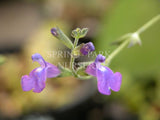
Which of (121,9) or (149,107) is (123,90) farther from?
(121,9)

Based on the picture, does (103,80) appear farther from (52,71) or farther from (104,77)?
(52,71)

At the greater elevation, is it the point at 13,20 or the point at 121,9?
the point at 13,20

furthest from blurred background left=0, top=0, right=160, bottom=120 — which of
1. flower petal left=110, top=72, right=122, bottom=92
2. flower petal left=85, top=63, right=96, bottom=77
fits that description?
flower petal left=110, top=72, right=122, bottom=92

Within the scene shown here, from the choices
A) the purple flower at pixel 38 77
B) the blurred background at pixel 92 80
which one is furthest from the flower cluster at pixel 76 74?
the blurred background at pixel 92 80

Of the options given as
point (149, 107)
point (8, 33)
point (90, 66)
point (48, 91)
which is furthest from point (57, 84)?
point (90, 66)

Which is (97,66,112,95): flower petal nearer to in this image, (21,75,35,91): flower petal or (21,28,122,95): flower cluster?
(21,28,122,95): flower cluster

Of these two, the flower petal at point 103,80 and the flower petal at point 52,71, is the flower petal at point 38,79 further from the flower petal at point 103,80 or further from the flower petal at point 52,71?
the flower petal at point 103,80

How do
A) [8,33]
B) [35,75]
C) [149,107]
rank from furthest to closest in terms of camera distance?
[8,33] → [149,107] → [35,75]
